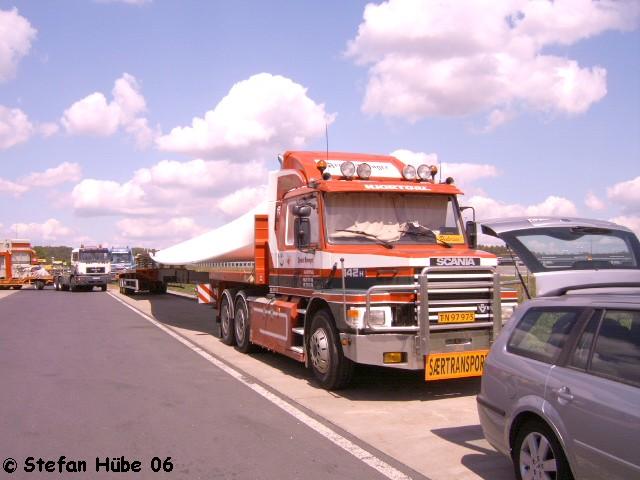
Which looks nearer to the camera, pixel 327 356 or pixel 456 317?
pixel 456 317

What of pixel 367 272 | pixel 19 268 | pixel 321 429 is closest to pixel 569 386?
pixel 321 429

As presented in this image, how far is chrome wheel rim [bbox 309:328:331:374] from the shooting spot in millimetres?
8570

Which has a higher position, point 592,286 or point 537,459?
point 592,286

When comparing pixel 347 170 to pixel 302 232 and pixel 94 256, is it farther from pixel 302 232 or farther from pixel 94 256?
pixel 94 256

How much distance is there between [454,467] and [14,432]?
4353 mm

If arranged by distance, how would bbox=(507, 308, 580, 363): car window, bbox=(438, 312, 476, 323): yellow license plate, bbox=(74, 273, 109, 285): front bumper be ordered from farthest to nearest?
bbox=(74, 273, 109, 285): front bumper < bbox=(438, 312, 476, 323): yellow license plate < bbox=(507, 308, 580, 363): car window

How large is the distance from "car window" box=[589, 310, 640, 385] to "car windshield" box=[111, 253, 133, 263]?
4161 centimetres

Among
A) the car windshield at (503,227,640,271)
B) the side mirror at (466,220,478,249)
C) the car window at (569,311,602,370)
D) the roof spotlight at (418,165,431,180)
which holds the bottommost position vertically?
the car window at (569,311,602,370)

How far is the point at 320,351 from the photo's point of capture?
8.71 m

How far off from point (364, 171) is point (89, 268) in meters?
34.1

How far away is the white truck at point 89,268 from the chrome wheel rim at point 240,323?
98.0 feet

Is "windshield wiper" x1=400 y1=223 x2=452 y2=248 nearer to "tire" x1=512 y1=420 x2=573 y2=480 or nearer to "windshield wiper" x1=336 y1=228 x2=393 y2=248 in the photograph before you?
"windshield wiper" x1=336 y1=228 x2=393 y2=248

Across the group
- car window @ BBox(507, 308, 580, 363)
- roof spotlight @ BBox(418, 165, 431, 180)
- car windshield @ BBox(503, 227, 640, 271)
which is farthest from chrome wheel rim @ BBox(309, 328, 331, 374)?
car window @ BBox(507, 308, 580, 363)

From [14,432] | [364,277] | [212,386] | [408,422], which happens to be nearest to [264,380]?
[212,386]
